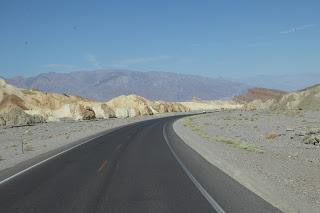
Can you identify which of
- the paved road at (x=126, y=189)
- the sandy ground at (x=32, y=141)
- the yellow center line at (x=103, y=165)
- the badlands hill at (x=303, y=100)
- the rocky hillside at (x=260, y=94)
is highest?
the rocky hillside at (x=260, y=94)

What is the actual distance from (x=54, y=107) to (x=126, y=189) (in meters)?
103

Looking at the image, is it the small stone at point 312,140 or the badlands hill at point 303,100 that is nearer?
the small stone at point 312,140

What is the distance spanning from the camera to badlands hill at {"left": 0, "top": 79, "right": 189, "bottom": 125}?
81.0m

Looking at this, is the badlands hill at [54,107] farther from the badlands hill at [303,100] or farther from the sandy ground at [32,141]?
the badlands hill at [303,100]

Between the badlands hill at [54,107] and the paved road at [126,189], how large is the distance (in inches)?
2444

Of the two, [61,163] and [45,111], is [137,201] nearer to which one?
[61,163]

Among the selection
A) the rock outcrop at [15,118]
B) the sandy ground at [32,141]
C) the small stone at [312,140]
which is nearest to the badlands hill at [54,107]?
the rock outcrop at [15,118]

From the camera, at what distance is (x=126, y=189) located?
1241 cm

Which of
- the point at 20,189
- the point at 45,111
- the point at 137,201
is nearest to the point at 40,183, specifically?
the point at 20,189

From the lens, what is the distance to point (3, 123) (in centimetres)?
7556

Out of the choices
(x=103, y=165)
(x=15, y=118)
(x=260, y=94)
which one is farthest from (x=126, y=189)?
(x=260, y=94)

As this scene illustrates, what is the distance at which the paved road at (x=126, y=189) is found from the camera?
10.0 metres

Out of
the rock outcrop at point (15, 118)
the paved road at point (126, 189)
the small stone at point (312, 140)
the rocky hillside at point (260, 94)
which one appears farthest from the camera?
the rocky hillside at point (260, 94)

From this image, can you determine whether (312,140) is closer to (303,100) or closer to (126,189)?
(126,189)
